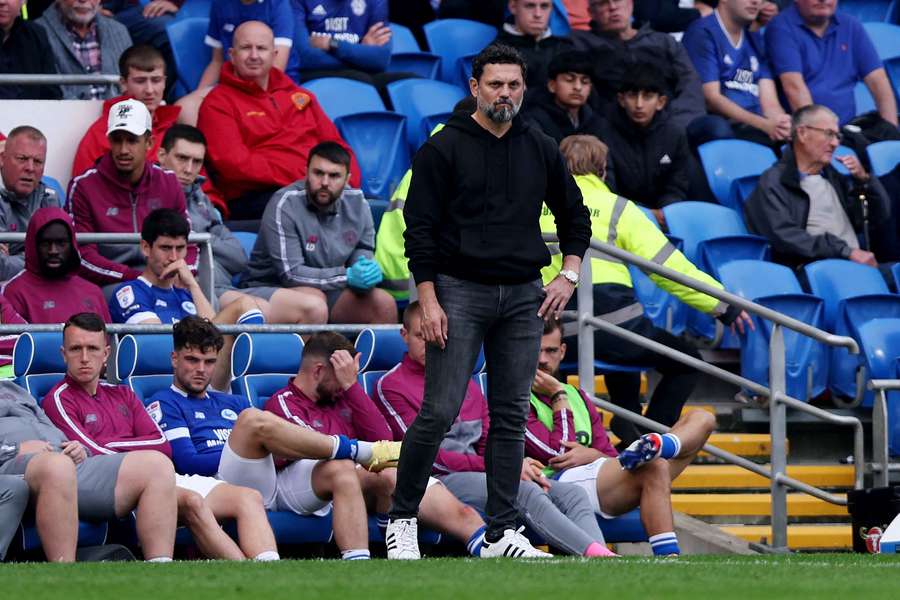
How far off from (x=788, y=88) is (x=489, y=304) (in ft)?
23.2

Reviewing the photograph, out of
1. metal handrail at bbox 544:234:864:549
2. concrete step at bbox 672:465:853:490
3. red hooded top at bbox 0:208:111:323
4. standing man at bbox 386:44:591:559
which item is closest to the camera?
standing man at bbox 386:44:591:559

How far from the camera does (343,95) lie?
1220 centimetres

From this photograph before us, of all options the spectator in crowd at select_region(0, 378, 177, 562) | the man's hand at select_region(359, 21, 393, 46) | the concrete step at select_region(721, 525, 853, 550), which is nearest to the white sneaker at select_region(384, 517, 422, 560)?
the spectator in crowd at select_region(0, 378, 177, 562)

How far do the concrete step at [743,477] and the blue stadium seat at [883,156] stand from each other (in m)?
2.87

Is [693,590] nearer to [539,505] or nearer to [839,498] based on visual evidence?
[539,505]

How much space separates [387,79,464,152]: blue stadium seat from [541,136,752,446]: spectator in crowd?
2280 millimetres

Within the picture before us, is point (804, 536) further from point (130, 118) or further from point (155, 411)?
point (130, 118)

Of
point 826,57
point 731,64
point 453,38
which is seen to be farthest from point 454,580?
point 826,57

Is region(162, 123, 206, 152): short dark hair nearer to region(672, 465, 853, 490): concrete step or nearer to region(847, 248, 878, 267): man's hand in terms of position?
region(672, 465, 853, 490): concrete step

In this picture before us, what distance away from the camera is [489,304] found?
705 centimetres

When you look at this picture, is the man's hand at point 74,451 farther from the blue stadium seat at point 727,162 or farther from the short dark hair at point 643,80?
the blue stadium seat at point 727,162

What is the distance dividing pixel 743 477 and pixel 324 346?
9.97 ft

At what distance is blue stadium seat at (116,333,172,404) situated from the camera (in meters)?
8.70

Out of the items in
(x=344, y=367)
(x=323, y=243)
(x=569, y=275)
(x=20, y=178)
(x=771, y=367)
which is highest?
(x=569, y=275)
